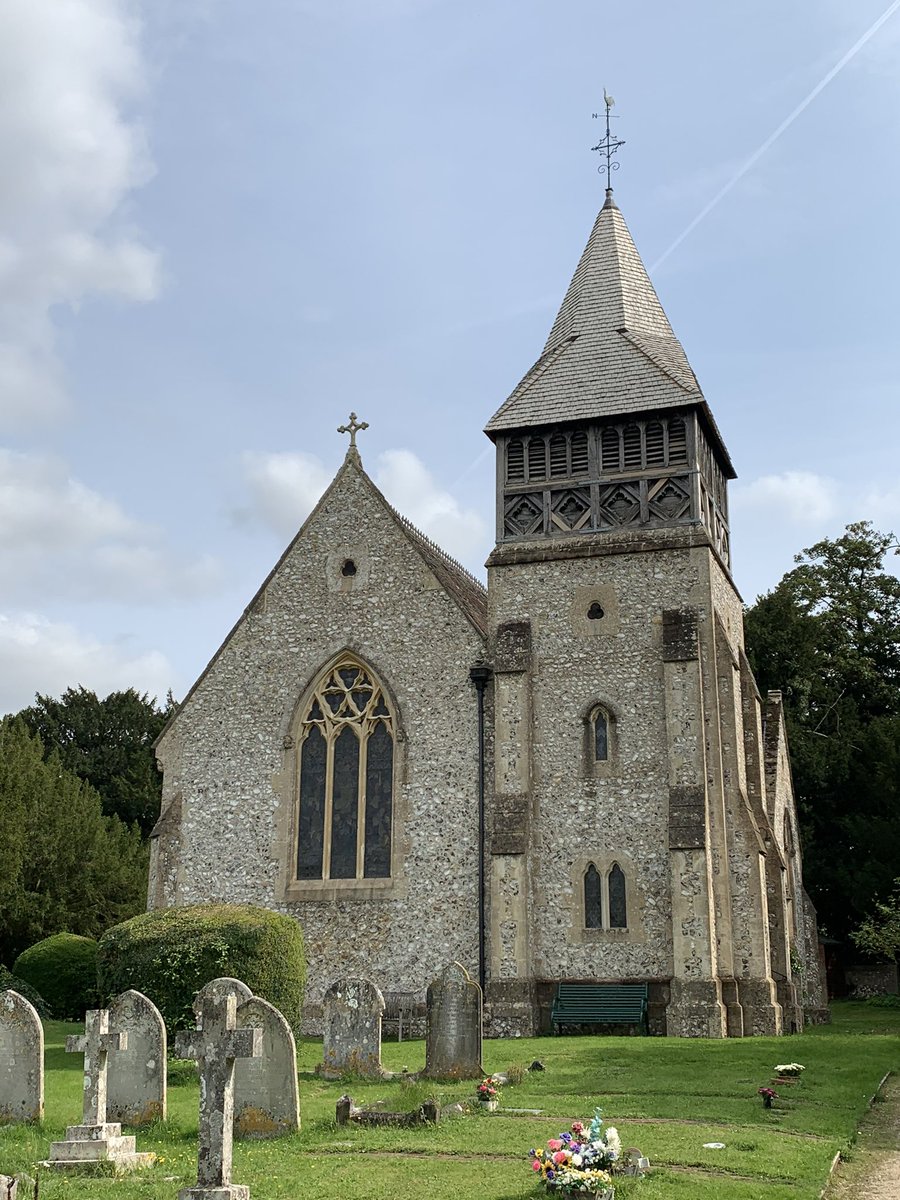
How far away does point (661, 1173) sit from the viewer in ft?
31.3

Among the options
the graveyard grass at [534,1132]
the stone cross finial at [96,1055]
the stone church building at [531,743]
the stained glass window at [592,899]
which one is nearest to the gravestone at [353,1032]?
the graveyard grass at [534,1132]

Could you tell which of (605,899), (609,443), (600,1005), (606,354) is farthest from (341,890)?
(606,354)

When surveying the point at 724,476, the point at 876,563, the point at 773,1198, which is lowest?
the point at 773,1198

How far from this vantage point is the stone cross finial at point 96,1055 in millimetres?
11219

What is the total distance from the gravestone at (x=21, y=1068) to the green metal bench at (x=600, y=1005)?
431 inches

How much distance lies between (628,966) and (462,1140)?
11215 mm

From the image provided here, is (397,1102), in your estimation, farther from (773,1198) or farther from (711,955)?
(711,955)

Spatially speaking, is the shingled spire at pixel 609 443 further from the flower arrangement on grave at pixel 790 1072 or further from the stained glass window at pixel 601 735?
the flower arrangement on grave at pixel 790 1072

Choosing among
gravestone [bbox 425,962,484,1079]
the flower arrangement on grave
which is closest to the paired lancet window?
the flower arrangement on grave

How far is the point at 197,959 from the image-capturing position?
18594mm

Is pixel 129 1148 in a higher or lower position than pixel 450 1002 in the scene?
lower

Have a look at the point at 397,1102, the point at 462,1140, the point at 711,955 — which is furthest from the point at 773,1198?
the point at 711,955

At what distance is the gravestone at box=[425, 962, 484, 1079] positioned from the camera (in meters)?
14.8

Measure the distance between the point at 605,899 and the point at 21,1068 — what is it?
12022 millimetres
